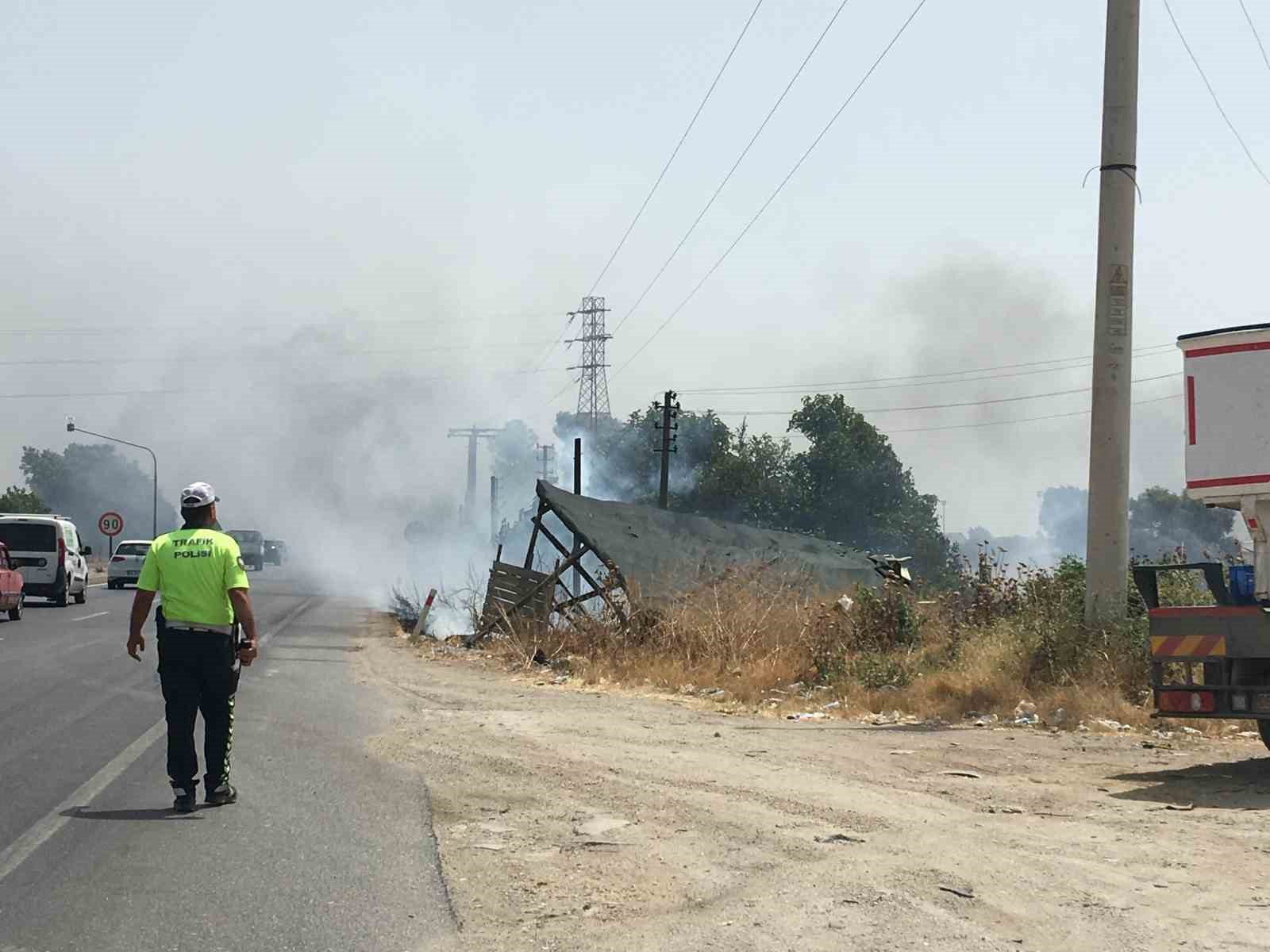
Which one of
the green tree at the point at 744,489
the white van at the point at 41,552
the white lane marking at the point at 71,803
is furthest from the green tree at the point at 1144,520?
the white lane marking at the point at 71,803

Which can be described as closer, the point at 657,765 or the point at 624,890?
the point at 624,890

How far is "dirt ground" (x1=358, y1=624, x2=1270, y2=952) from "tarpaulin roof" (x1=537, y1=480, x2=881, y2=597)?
337 inches

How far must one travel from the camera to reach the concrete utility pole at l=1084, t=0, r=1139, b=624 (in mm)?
15641

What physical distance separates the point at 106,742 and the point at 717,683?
7949mm

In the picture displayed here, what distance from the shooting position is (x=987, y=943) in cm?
566

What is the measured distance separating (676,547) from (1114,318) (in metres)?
A: 9.63

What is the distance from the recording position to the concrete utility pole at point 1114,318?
15.6 m

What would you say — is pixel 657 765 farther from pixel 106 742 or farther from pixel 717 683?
pixel 717 683

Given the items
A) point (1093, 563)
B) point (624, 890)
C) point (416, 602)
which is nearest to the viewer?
point (624, 890)

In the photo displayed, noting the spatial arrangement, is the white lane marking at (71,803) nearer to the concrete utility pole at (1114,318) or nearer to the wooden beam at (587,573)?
the wooden beam at (587,573)

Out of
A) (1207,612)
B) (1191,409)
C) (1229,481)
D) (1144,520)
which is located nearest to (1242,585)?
(1207,612)

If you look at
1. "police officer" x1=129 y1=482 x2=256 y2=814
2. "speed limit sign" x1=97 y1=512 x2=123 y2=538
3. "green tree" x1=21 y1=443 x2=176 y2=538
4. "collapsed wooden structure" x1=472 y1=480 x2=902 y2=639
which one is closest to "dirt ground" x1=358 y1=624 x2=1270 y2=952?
"police officer" x1=129 y1=482 x2=256 y2=814

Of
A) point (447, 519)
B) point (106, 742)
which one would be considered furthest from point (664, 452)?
point (106, 742)

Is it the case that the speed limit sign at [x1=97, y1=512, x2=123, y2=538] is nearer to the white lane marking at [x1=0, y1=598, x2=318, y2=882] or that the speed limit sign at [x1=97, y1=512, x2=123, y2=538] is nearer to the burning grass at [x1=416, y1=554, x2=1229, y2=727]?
the burning grass at [x1=416, y1=554, x2=1229, y2=727]
